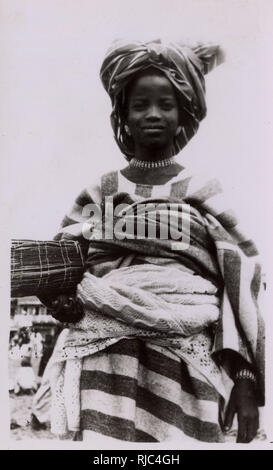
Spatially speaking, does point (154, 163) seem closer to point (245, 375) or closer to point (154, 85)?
point (154, 85)

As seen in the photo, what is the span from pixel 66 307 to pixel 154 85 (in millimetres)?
788

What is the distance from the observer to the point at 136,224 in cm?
227

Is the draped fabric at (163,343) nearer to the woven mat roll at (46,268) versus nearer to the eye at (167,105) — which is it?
the woven mat roll at (46,268)

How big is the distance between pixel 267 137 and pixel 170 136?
341 millimetres

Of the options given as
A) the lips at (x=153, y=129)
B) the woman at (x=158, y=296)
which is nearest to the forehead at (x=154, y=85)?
the woman at (x=158, y=296)

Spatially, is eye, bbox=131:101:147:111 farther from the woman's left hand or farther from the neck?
the woman's left hand

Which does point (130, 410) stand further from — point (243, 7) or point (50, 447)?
point (243, 7)

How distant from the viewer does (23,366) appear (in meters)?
2.33

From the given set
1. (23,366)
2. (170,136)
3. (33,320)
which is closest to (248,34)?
(170,136)

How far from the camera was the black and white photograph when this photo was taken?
2229 mm

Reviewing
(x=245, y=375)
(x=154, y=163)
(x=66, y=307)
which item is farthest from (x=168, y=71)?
(x=245, y=375)

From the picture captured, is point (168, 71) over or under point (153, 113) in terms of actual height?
over

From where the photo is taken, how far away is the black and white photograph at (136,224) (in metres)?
2.23

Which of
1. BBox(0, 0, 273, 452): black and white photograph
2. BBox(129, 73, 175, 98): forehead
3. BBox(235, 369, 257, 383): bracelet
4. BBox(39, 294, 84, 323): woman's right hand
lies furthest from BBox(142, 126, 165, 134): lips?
BBox(235, 369, 257, 383): bracelet
